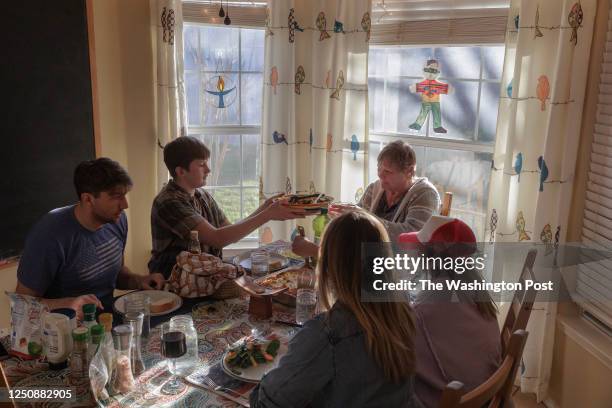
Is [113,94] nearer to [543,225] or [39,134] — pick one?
[39,134]

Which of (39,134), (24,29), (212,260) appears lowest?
(212,260)

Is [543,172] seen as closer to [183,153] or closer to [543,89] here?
[543,89]

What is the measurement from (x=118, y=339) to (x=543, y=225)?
2143mm

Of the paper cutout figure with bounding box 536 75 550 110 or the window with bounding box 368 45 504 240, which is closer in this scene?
the paper cutout figure with bounding box 536 75 550 110

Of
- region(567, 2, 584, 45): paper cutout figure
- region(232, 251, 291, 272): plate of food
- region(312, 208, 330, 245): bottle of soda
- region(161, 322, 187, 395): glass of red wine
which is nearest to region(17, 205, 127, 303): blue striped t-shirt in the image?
region(232, 251, 291, 272): plate of food

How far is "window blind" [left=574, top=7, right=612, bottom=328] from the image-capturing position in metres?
2.53

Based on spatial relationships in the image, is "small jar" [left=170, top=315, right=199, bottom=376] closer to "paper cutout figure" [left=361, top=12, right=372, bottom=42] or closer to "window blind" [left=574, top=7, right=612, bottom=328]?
"window blind" [left=574, top=7, right=612, bottom=328]

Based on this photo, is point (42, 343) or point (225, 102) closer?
point (42, 343)

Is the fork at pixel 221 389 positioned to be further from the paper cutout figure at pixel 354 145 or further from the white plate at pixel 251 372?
the paper cutout figure at pixel 354 145

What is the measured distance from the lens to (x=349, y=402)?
50.3 inches

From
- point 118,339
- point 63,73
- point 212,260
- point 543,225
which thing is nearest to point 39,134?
point 63,73

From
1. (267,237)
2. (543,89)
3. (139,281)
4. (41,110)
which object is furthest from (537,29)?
(41,110)

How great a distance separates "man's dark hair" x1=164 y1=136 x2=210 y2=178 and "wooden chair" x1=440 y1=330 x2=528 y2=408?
5.19 feet

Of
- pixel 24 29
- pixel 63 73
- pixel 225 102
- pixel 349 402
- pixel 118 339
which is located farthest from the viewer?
pixel 225 102
